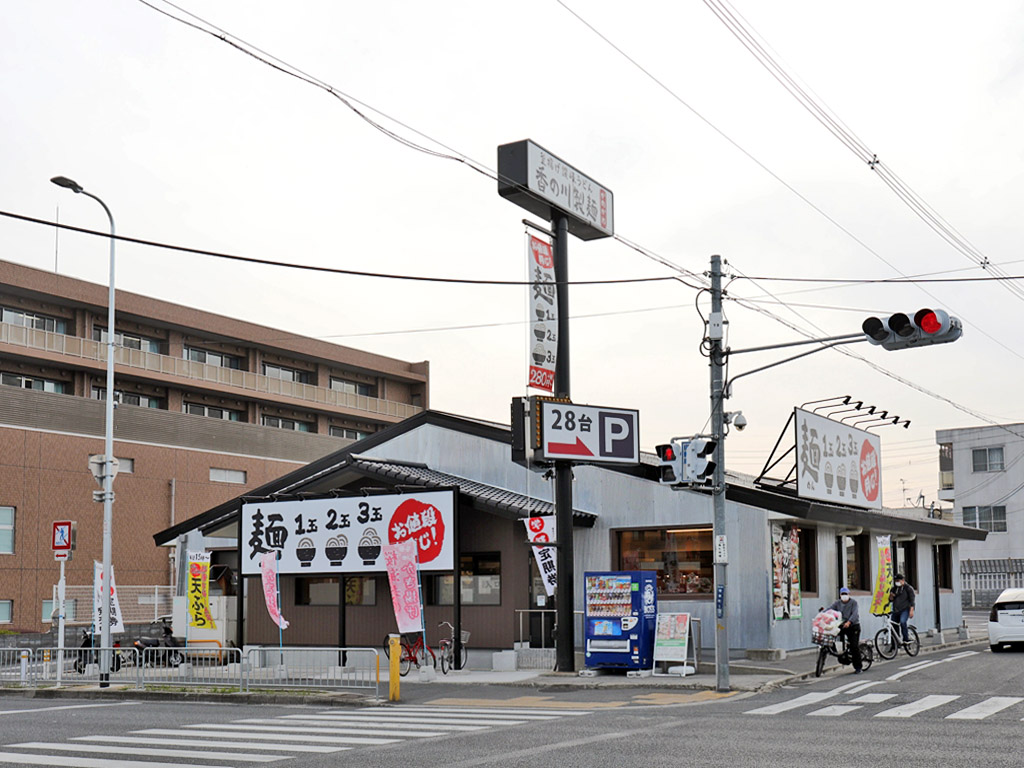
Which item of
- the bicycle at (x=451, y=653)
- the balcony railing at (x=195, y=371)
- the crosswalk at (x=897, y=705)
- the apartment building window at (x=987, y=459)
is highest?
the balcony railing at (x=195, y=371)

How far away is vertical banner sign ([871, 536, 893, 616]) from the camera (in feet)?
94.0

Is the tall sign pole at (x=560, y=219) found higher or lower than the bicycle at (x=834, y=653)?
higher

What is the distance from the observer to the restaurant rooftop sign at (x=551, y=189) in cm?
2425

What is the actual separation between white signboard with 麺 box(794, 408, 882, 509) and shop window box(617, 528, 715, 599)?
10.1ft

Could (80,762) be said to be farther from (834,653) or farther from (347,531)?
(834,653)

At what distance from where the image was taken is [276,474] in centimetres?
5578

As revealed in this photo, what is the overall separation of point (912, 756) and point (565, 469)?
12.7m

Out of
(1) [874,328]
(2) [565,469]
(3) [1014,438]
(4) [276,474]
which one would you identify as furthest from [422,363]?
(1) [874,328]

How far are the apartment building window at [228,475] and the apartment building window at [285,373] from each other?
686 centimetres

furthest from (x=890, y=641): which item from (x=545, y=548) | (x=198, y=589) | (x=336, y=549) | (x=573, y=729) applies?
(x=198, y=589)

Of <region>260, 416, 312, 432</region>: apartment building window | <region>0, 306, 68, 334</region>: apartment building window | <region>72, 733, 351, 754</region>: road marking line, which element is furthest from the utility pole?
<region>260, 416, 312, 432</region>: apartment building window

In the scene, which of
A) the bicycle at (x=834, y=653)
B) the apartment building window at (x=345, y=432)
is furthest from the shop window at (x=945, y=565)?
the apartment building window at (x=345, y=432)

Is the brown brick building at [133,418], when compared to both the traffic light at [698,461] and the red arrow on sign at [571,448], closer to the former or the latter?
the red arrow on sign at [571,448]

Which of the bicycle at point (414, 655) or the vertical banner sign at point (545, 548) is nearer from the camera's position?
the bicycle at point (414, 655)
